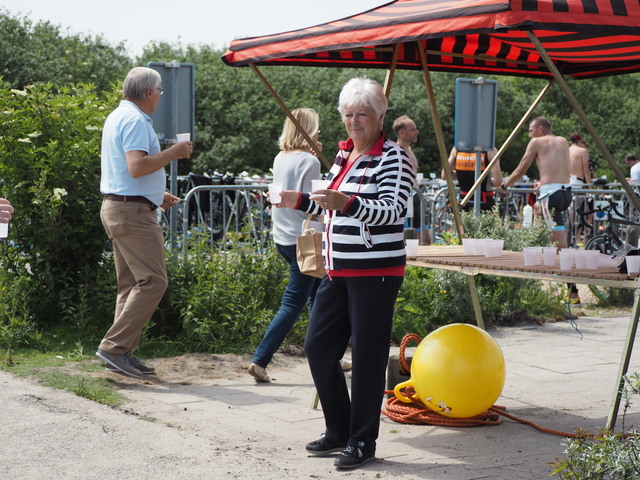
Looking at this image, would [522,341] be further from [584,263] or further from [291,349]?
[584,263]

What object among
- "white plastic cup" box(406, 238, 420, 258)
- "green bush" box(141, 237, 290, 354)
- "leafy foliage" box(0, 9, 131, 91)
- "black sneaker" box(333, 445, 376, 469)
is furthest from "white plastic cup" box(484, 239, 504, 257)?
"leafy foliage" box(0, 9, 131, 91)

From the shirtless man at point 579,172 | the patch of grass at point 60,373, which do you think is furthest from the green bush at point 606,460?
the shirtless man at point 579,172

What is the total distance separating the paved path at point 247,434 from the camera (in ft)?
14.7

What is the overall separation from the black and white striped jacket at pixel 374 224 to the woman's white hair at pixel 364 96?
0.62ft

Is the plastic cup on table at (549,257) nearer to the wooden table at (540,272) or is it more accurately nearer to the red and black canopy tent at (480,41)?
the wooden table at (540,272)

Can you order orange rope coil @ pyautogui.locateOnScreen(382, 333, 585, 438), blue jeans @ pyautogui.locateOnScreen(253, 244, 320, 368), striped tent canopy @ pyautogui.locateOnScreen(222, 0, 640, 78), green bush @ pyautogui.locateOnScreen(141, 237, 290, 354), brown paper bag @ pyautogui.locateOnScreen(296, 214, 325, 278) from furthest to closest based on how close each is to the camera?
green bush @ pyautogui.locateOnScreen(141, 237, 290, 354)
blue jeans @ pyautogui.locateOnScreen(253, 244, 320, 368)
brown paper bag @ pyautogui.locateOnScreen(296, 214, 325, 278)
orange rope coil @ pyautogui.locateOnScreen(382, 333, 585, 438)
striped tent canopy @ pyautogui.locateOnScreen(222, 0, 640, 78)

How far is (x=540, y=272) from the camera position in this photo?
5043 mm

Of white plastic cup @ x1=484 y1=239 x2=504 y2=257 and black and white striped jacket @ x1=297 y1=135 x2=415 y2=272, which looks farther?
white plastic cup @ x1=484 y1=239 x2=504 y2=257

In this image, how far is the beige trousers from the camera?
640 centimetres

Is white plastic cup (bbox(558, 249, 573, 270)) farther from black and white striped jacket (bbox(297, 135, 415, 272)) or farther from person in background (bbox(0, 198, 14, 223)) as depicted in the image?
person in background (bbox(0, 198, 14, 223))

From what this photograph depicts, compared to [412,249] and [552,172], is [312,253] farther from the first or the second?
[552,172]

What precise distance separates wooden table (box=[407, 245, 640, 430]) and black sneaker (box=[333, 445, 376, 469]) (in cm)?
120

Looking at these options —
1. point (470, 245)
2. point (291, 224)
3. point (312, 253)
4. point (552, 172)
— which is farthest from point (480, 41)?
point (552, 172)

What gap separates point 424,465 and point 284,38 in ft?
8.77
